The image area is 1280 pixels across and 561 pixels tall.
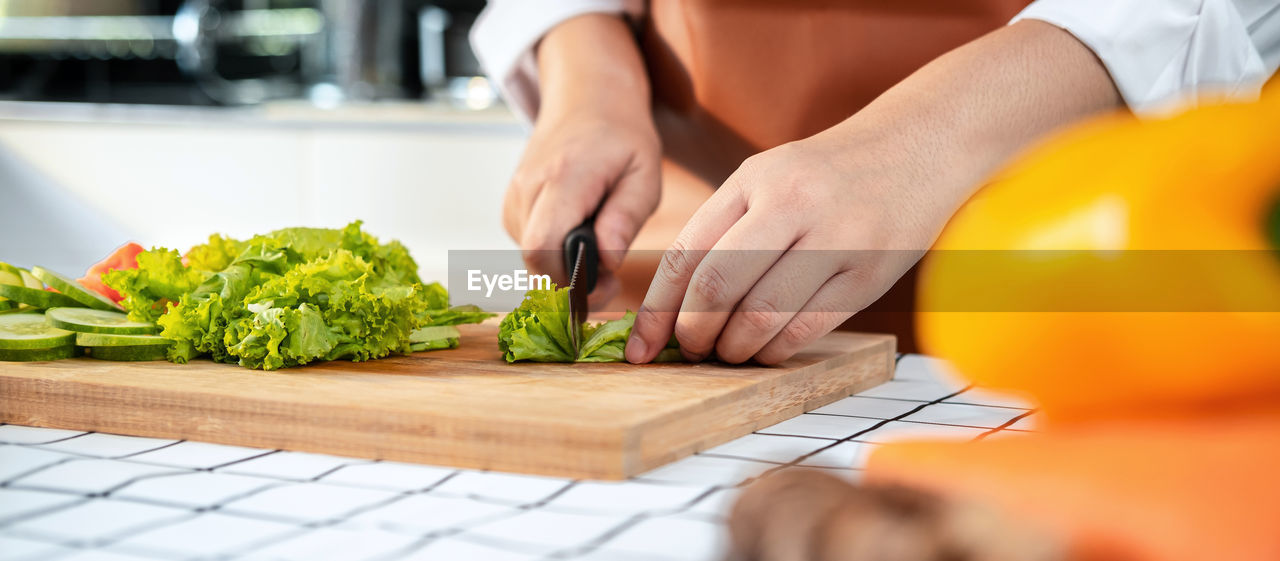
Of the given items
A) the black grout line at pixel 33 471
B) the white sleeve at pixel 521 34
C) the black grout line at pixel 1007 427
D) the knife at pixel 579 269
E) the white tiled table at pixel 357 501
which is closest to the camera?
the white tiled table at pixel 357 501

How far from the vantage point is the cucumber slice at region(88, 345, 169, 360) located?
103 centimetres

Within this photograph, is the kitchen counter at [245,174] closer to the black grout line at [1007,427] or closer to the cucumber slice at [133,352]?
the cucumber slice at [133,352]

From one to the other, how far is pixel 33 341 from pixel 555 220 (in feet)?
1.75

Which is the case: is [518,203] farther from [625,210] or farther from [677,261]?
[677,261]

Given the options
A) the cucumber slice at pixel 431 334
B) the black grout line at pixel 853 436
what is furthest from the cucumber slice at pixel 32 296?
the black grout line at pixel 853 436

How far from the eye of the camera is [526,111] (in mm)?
1817

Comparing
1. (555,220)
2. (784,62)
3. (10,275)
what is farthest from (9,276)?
(784,62)

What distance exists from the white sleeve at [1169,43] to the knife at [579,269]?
50 cm

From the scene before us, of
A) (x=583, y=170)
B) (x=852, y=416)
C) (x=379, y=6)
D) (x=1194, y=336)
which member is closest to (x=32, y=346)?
(x=583, y=170)

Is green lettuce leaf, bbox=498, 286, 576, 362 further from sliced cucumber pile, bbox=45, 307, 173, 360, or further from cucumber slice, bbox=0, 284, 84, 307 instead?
cucumber slice, bbox=0, 284, 84, 307

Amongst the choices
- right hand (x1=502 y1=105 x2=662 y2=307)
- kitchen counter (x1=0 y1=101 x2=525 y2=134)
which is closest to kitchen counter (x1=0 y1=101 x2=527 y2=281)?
kitchen counter (x1=0 y1=101 x2=525 y2=134)

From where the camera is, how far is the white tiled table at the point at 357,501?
57 centimetres

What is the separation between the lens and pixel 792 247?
3.06 feet

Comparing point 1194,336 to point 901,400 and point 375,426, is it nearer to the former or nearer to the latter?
point 901,400
